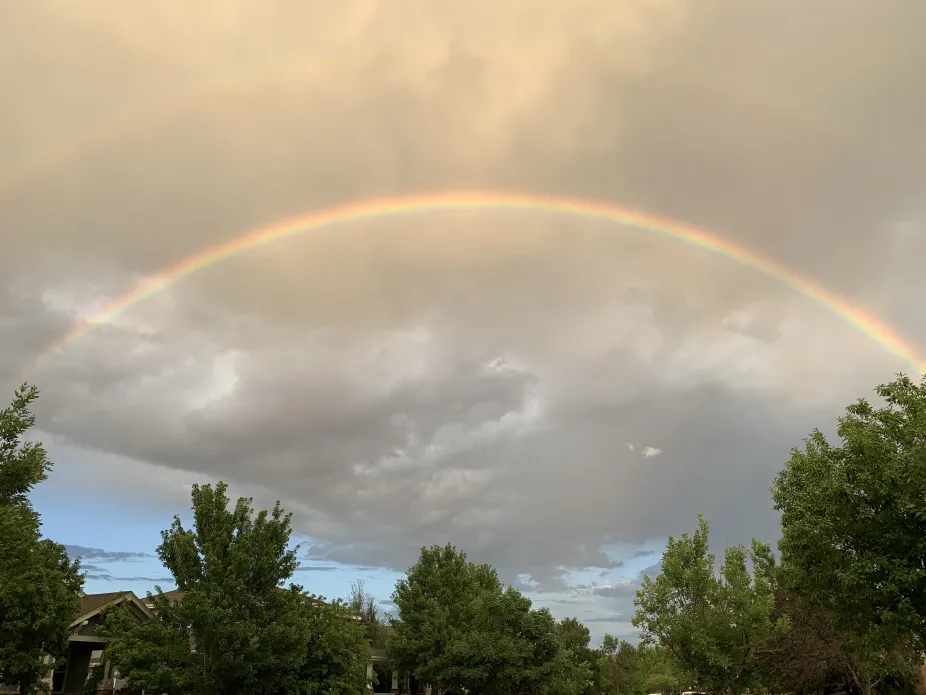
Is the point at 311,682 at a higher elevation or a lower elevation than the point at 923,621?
Answer: lower

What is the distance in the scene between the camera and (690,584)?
29266 millimetres

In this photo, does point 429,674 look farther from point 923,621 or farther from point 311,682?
point 923,621

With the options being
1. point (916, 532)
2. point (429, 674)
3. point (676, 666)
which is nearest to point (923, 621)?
point (916, 532)

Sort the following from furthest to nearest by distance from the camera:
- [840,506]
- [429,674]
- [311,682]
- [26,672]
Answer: [429,674] < [311,682] < [26,672] < [840,506]

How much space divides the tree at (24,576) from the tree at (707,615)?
2325cm

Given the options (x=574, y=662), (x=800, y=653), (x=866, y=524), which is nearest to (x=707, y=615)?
(x=800, y=653)

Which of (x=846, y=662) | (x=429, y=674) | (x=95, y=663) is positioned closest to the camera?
(x=846, y=662)

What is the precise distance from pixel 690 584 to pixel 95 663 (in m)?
30.2

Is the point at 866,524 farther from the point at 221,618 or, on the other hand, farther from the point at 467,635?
the point at 467,635

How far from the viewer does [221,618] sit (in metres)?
18.5

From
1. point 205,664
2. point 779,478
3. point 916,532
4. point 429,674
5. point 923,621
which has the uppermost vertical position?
point 779,478

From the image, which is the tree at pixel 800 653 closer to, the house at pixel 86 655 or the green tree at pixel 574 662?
the green tree at pixel 574 662

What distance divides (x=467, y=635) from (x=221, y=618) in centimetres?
1850

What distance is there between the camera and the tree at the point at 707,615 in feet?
90.8
